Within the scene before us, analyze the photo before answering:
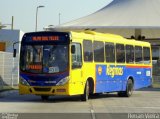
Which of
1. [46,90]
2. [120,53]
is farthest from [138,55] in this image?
[46,90]

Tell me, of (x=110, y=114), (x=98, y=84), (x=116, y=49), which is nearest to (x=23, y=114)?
(x=110, y=114)

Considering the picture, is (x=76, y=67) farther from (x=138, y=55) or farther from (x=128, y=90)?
(x=138, y=55)

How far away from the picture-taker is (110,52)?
24.9 metres

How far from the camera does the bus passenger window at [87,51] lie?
73.6ft

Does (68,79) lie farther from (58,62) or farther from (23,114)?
(23,114)

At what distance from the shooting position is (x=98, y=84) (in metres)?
23.7

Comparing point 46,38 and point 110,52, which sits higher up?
point 46,38

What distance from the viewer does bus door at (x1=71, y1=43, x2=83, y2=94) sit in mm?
21406

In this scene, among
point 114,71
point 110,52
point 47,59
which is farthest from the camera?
point 114,71

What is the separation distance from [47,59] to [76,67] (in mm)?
1231

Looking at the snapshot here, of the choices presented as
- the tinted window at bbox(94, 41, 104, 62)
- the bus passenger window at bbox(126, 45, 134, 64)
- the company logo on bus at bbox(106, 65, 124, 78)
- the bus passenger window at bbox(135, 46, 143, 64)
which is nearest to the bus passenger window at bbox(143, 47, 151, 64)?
the bus passenger window at bbox(135, 46, 143, 64)

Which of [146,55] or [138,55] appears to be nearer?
[138,55]

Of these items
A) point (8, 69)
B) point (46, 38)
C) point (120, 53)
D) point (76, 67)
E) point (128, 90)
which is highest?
point (46, 38)

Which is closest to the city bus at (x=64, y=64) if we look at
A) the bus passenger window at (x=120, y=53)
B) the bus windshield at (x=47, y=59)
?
the bus windshield at (x=47, y=59)
